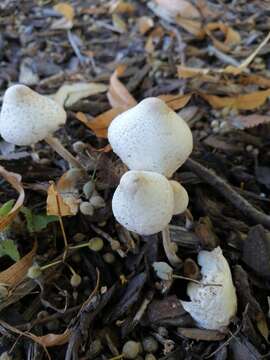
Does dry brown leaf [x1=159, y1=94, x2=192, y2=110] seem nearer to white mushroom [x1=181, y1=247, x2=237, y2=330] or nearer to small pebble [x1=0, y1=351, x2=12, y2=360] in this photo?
white mushroom [x1=181, y1=247, x2=237, y2=330]

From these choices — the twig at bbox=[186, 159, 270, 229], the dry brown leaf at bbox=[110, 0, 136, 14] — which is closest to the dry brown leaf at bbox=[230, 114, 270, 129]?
the twig at bbox=[186, 159, 270, 229]

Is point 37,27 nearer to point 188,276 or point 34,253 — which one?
point 34,253

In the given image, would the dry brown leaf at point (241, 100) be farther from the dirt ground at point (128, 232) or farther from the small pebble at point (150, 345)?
the small pebble at point (150, 345)

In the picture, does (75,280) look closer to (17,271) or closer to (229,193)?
(17,271)

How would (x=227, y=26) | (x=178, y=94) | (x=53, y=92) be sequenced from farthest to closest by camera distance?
(x=227, y=26) < (x=53, y=92) < (x=178, y=94)

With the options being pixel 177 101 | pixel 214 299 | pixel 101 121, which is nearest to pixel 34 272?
pixel 214 299

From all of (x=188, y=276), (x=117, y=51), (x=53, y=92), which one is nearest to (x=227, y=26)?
(x=117, y=51)
